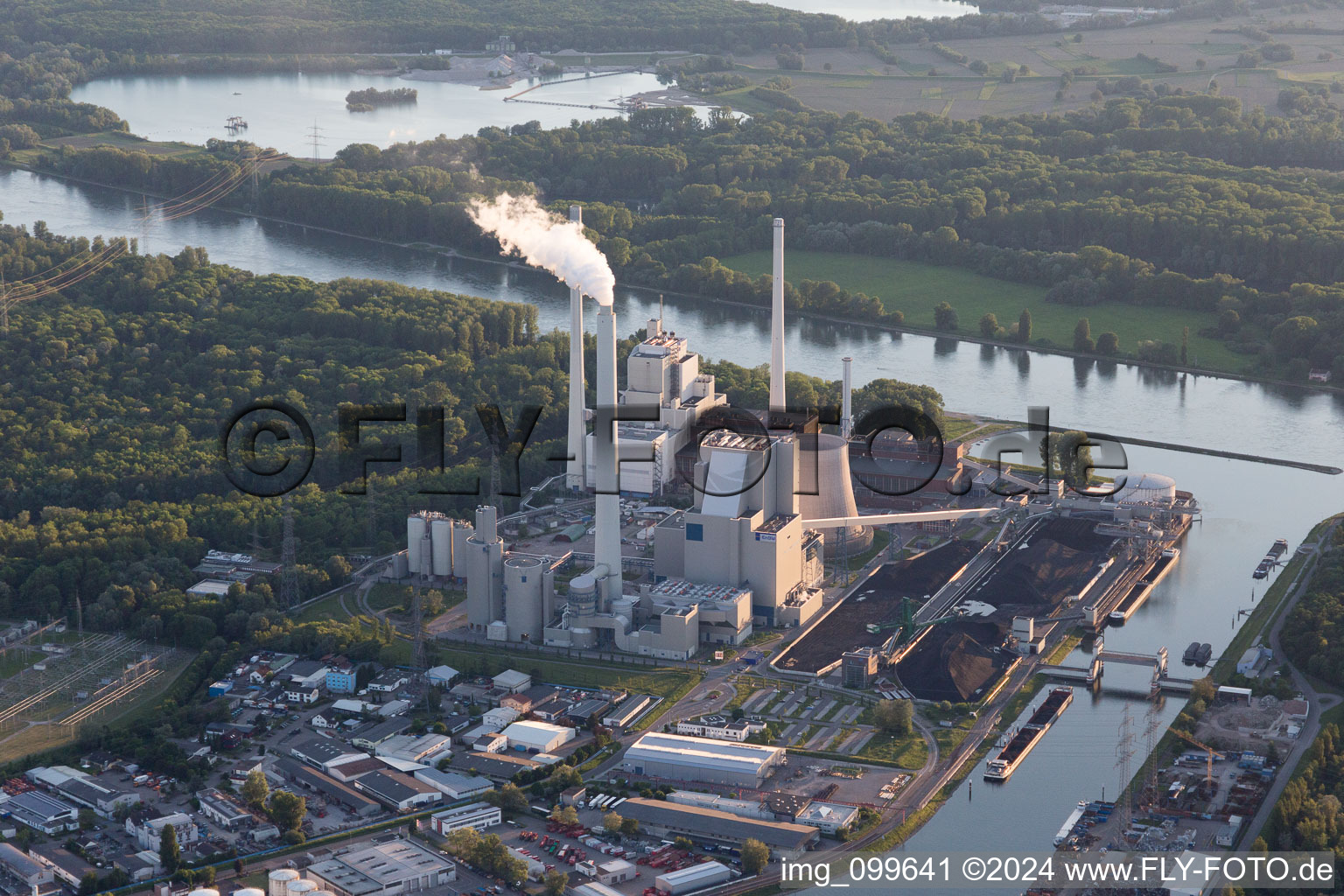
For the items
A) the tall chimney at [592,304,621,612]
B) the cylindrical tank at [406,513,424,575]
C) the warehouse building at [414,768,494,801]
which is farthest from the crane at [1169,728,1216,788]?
the cylindrical tank at [406,513,424,575]

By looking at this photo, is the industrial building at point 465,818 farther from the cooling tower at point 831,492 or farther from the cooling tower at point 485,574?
the cooling tower at point 831,492

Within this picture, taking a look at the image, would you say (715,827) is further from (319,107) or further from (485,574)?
(319,107)

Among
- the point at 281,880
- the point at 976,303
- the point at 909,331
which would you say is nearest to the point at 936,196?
the point at 976,303

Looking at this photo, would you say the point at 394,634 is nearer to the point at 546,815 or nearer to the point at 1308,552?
the point at 546,815

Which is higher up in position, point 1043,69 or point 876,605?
point 1043,69

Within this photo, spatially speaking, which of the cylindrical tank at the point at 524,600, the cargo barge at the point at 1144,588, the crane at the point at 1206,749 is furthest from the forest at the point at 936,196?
the cylindrical tank at the point at 524,600

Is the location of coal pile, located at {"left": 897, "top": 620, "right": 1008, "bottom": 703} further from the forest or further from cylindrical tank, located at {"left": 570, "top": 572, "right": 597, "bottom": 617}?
the forest
